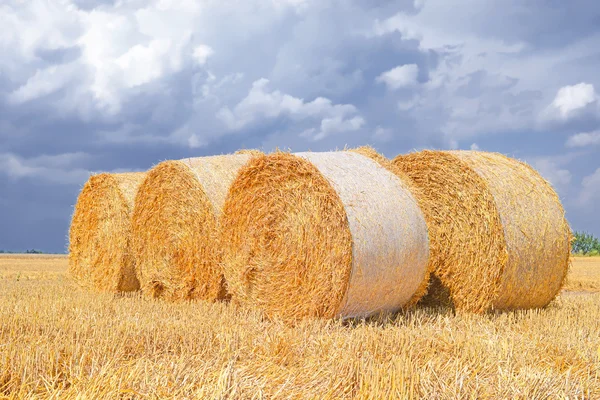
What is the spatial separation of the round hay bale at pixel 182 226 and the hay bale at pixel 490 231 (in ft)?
8.80

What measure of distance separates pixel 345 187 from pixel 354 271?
0.91 meters

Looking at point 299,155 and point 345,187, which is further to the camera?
point 299,155

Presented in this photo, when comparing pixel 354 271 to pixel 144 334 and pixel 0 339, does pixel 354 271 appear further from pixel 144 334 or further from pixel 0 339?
pixel 0 339

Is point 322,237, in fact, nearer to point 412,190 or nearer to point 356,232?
point 356,232

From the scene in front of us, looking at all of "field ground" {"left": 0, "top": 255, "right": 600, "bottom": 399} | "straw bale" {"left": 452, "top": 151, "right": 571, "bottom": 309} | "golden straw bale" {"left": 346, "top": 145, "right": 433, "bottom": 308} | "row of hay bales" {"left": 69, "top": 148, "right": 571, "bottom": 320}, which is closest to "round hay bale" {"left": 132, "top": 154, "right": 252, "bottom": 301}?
"row of hay bales" {"left": 69, "top": 148, "right": 571, "bottom": 320}

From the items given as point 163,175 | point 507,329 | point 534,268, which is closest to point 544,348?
point 507,329

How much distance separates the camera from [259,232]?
25.5 feet

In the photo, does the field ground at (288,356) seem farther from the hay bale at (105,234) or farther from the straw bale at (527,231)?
the hay bale at (105,234)

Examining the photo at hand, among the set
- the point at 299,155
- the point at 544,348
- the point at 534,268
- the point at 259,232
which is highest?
the point at 299,155

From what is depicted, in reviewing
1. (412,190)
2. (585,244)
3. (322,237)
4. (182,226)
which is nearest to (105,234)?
(182,226)

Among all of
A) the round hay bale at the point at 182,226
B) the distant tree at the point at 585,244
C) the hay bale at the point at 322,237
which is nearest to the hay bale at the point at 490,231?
the hay bale at the point at 322,237

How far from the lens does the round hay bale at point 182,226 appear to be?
342 inches

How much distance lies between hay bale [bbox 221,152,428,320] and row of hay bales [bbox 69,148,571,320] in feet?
0.05

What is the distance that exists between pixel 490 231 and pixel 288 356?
11.7 feet
